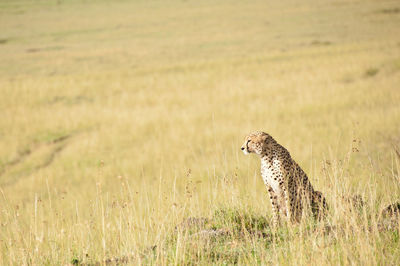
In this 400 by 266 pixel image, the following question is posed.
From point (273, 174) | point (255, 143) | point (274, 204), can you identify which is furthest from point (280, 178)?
point (255, 143)

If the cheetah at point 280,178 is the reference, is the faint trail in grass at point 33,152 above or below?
below

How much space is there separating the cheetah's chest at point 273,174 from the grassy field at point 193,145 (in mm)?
124

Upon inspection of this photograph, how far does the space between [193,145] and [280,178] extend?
310 inches

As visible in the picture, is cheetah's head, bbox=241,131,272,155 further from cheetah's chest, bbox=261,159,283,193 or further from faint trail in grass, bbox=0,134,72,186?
faint trail in grass, bbox=0,134,72,186

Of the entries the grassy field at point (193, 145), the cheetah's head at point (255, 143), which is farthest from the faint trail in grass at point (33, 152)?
the cheetah's head at point (255, 143)

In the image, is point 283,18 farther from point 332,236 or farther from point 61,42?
point 332,236

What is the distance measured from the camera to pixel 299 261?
3.25 metres

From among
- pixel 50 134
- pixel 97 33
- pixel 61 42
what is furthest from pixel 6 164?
pixel 97 33

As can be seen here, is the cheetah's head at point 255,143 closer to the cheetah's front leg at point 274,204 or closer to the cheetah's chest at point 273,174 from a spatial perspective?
the cheetah's chest at point 273,174

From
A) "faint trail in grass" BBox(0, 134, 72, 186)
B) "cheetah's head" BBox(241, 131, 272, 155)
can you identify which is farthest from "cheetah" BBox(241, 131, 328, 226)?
"faint trail in grass" BBox(0, 134, 72, 186)

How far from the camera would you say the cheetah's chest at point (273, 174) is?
433 cm

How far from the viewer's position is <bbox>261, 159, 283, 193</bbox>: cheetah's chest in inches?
170

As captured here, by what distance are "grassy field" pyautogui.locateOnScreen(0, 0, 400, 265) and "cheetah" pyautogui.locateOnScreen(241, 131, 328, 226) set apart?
14cm

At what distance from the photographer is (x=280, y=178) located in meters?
4.30
